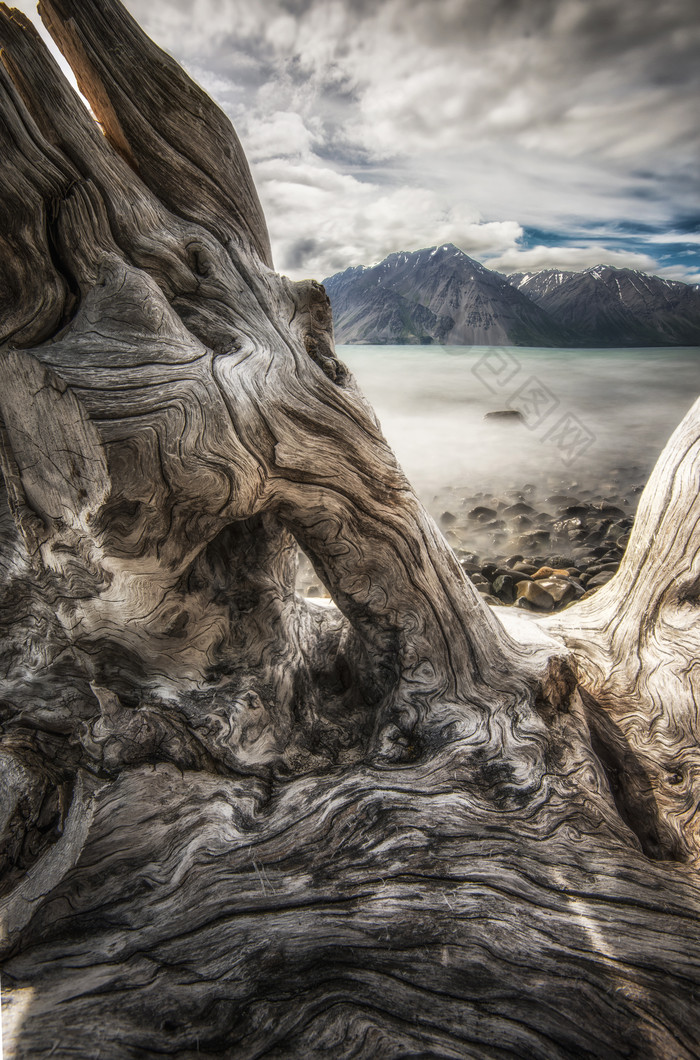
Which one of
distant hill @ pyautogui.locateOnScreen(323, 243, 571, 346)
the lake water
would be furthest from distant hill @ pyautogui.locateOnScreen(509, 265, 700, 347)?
the lake water

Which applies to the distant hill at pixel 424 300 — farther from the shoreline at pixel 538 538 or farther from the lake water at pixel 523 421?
the shoreline at pixel 538 538

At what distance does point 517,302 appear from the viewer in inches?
6211

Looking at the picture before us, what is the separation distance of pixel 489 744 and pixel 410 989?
3.67 ft

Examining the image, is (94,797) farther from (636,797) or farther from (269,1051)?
(636,797)

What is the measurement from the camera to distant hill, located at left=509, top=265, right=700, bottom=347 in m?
162

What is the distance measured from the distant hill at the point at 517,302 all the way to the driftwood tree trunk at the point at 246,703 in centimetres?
9733

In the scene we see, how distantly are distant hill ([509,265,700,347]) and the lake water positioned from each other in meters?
159

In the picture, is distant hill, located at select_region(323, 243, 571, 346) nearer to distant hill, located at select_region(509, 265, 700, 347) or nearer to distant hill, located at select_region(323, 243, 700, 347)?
distant hill, located at select_region(323, 243, 700, 347)

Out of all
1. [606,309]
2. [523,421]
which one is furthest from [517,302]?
[523,421]

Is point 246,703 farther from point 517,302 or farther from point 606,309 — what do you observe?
point 606,309

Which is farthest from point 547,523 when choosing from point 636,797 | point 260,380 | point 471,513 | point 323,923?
point 323,923

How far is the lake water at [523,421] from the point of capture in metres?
11.1

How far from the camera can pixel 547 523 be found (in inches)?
330

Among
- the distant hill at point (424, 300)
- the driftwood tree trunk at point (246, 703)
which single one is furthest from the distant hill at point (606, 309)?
the driftwood tree trunk at point (246, 703)
